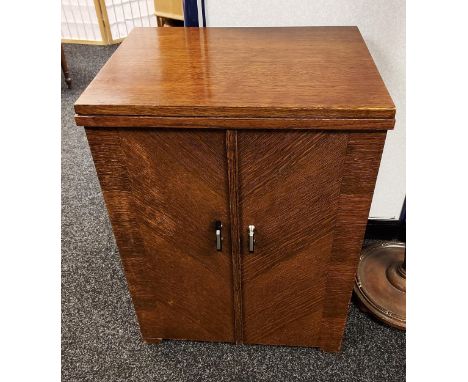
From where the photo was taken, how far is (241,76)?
0.75 metres

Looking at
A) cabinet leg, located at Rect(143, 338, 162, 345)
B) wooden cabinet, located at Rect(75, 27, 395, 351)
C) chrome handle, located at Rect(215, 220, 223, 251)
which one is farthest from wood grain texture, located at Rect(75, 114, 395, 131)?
cabinet leg, located at Rect(143, 338, 162, 345)

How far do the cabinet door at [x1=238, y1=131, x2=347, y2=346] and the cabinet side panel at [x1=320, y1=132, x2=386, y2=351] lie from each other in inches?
0.5

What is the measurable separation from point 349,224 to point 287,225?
12 centimetres

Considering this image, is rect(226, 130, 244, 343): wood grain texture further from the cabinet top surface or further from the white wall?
the white wall

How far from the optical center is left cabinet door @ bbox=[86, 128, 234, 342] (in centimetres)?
72

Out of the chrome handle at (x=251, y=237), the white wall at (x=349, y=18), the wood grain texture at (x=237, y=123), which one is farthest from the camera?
the white wall at (x=349, y=18)

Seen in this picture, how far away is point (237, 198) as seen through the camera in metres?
0.77

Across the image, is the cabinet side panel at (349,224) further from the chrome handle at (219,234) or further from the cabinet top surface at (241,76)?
the chrome handle at (219,234)

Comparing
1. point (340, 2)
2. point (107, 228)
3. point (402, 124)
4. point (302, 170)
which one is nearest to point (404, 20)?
point (340, 2)

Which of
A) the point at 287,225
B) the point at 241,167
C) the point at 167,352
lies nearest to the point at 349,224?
the point at 287,225

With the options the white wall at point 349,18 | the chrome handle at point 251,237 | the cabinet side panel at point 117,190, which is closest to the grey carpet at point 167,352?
the cabinet side panel at point 117,190

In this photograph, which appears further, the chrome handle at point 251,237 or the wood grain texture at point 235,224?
the chrome handle at point 251,237

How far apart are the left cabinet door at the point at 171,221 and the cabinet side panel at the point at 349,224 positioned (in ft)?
0.70

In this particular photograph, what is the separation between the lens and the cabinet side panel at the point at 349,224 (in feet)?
2.29
